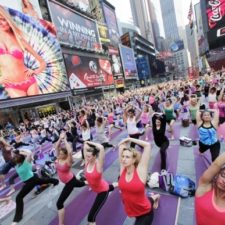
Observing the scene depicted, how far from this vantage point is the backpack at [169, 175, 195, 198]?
4523mm

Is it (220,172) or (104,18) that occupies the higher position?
(104,18)

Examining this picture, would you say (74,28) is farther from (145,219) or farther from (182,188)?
(145,219)

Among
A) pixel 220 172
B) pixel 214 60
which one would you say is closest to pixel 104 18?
pixel 214 60

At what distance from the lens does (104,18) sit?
72.6 metres

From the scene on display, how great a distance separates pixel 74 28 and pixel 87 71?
394 inches

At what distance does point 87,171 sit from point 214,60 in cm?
7803

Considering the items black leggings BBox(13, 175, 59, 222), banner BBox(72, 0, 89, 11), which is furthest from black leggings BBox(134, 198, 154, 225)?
banner BBox(72, 0, 89, 11)

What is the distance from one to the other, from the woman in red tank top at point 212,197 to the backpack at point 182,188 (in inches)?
96.8

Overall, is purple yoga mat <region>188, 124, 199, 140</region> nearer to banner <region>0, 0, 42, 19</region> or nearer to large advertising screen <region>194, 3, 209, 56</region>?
banner <region>0, 0, 42, 19</region>

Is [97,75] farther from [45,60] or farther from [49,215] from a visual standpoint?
[49,215]

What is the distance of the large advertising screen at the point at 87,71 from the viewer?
42062mm

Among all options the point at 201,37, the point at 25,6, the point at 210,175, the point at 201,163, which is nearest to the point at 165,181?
the point at 201,163

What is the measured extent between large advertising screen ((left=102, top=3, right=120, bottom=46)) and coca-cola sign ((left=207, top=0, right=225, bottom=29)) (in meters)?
30.3

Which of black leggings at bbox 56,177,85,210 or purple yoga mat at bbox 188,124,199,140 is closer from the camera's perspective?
black leggings at bbox 56,177,85,210
